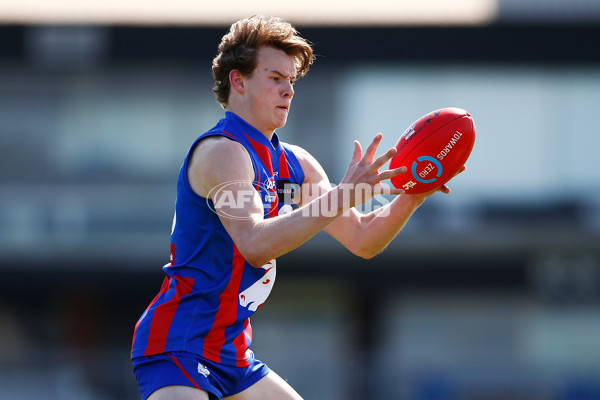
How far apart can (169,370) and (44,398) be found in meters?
8.93

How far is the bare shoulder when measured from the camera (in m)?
3.29

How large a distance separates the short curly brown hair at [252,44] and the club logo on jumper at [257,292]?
0.90 m

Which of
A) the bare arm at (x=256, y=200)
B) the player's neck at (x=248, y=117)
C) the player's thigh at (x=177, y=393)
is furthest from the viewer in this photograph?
the player's neck at (x=248, y=117)

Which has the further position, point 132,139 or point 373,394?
point 132,139

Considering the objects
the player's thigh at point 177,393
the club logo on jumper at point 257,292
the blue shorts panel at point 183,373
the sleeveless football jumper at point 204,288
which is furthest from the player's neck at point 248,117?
the player's thigh at point 177,393

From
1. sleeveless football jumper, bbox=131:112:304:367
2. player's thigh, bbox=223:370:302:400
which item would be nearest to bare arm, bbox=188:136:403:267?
sleeveless football jumper, bbox=131:112:304:367

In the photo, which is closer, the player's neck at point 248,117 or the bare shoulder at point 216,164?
the bare shoulder at point 216,164

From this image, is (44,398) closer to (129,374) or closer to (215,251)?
(129,374)

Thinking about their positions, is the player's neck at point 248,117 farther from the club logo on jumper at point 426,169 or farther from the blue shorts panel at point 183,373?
the blue shorts panel at point 183,373

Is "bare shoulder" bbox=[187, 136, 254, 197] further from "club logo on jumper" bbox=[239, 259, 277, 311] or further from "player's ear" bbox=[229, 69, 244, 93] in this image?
"club logo on jumper" bbox=[239, 259, 277, 311]

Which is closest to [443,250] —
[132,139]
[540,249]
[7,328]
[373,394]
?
[540,249]

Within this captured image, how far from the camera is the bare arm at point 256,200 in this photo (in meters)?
3.10

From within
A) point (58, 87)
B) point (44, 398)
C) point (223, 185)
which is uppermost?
point (58, 87)

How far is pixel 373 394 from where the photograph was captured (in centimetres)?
1145
